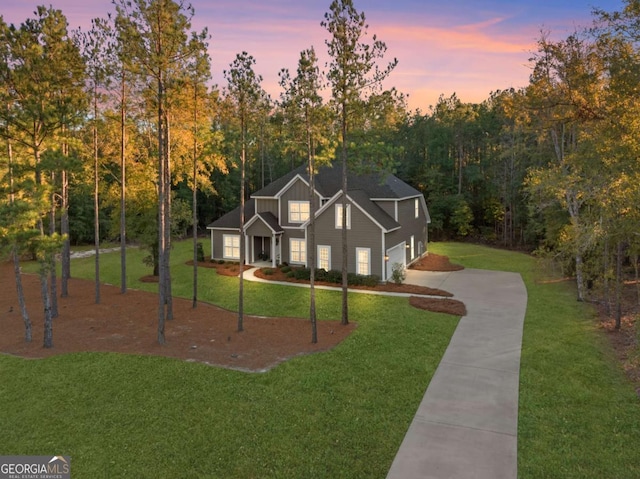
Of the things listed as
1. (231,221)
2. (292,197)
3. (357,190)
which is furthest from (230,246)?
(357,190)

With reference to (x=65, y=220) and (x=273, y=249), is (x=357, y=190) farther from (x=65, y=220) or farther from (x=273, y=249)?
(x=65, y=220)

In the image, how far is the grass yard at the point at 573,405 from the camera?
311 inches

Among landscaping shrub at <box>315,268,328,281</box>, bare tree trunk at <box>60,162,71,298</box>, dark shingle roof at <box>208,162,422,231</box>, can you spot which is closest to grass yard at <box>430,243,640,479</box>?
landscaping shrub at <box>315,268,328,281</box>

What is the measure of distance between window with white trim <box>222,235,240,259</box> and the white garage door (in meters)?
11.7

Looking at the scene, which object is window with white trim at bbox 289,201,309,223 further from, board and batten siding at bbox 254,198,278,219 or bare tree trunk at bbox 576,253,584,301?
bare tree trunk at bbox 576,253,584,301

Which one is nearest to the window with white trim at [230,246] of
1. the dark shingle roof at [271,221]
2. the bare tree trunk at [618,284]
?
the dark shingle roof at [271,221]

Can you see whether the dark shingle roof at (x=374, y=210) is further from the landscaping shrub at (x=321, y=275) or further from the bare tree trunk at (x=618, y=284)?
the bare tree trunk at (x=618, y=284)

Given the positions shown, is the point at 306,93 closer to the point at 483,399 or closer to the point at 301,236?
the point at 483,399

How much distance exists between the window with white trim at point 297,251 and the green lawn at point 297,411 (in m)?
13.7

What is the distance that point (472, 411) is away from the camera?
9.76 m

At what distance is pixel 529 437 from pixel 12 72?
18.7 metres

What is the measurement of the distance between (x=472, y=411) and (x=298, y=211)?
21476 millimetres

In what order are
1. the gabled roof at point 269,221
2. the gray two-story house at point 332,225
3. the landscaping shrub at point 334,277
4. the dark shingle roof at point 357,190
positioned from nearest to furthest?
1. the landscaping shrub at point 334,277
2. the gray two-story house at point 332,225
3. the dark shingle roof at point 357,190
4. the gabled roof at point 269,221

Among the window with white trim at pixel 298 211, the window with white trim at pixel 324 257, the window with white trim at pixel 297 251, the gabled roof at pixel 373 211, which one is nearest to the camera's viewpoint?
the gabled roof at pixel 373 211
